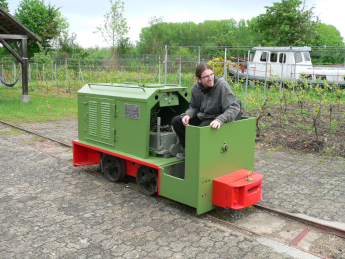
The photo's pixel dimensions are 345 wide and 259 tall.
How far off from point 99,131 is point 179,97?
4.61 ft

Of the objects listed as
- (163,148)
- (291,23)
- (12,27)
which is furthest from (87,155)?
(291,23)

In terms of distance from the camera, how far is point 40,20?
1774 inches

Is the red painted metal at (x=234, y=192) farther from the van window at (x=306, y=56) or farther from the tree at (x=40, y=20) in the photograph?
the tree at (x=40, y=20)

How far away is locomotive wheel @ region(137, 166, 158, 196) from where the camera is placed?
5156 mm

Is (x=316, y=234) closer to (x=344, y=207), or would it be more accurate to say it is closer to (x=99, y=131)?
(x=344, y=207)

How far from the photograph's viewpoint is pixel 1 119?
11969 mm

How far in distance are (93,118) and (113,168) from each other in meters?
0.88

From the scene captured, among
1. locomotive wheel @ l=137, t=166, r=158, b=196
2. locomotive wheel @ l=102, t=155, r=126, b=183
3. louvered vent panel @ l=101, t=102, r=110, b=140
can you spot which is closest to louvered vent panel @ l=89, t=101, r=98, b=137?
louvered vent panel @ l=101, t=102, r=110, b=140

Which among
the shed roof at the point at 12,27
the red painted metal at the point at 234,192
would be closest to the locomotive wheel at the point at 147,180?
the red painted metal at the point at 234,192

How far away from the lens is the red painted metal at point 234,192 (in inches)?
171

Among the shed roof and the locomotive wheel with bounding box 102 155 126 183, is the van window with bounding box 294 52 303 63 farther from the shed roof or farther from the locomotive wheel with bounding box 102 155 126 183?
the locomotive wheel with bounding box 102 155 126 183

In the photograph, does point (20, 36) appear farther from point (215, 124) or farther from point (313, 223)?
point (313, 223)

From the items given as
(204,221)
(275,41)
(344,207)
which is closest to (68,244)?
(204,221)

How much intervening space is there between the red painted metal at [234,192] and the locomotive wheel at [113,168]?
5.85ft
